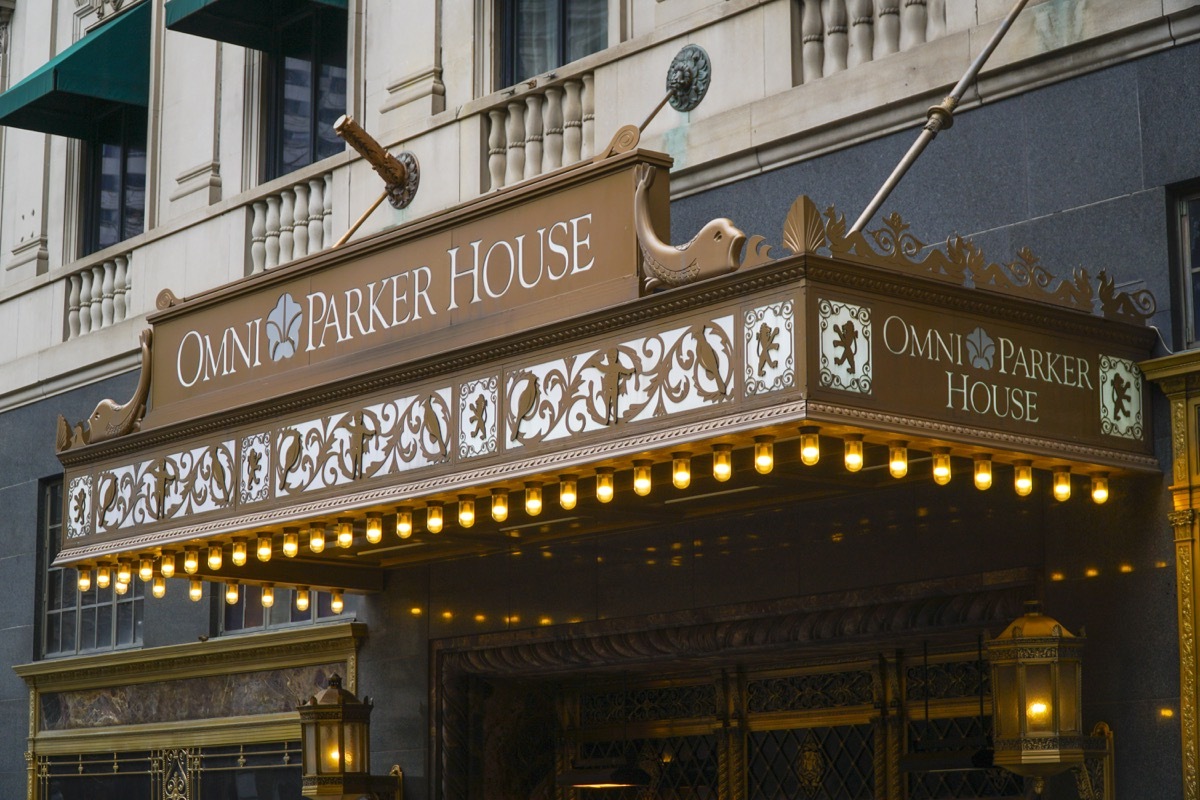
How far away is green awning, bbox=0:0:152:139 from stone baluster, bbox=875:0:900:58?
10163mm

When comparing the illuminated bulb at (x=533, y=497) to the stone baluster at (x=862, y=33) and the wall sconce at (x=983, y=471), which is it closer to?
the wall sconce at (x=983, y=471)

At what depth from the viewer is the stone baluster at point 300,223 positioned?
17141mm

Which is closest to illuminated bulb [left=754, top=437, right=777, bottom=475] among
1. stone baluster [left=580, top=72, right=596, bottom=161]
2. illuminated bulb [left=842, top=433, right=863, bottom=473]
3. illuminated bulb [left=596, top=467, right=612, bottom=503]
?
illuminated bulb [left=842, top=433, right=863, bottom=473]

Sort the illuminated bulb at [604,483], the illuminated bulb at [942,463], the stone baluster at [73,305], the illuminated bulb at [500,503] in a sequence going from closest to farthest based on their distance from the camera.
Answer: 1. the illuminated bulb at [942,463]
2. the illuminated bulb at [604,483]
3. the illuminated bulb at [500,503]
4. the stone baluster at [73,305]

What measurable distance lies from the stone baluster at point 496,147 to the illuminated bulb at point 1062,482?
242 inches

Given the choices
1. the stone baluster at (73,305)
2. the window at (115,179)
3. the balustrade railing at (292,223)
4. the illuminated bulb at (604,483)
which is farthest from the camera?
the window at (115,179)

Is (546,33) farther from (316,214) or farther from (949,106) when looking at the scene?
(949,106)

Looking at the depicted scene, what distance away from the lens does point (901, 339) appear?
31.4 feet

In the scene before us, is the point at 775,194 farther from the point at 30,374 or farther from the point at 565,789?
the point at 30,374

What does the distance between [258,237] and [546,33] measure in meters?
3.79

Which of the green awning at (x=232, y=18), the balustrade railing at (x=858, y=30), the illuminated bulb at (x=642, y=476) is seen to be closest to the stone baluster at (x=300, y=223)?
the green awning at (x=232, y=18)

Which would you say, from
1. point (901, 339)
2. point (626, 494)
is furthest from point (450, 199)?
point (901, 339)

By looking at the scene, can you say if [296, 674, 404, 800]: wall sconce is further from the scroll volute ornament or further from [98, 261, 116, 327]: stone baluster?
[98, 261, 116, 327]: stone baluster

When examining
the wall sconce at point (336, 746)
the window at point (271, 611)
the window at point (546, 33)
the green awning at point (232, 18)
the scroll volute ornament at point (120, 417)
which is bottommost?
the wall sconce at point (336, 746)
